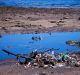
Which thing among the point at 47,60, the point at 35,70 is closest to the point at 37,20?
the point at 47,60

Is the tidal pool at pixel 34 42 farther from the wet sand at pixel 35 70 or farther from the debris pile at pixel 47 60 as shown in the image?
the wet sand at pixel 35 70

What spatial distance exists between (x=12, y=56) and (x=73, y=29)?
10436 millimetres

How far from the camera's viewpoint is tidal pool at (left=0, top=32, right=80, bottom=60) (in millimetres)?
22750

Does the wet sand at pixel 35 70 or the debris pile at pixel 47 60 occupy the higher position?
the debris pile at pixel 47 60

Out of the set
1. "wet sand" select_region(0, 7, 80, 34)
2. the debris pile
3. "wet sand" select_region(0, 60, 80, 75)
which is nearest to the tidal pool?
"wet sand" select_region(0, 7, 80, 34)

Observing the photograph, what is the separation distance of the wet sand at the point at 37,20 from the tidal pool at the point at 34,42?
64.1 inches

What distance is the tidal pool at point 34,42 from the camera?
2275cm

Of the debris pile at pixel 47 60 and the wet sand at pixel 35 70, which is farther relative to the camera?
the debris pile at pixel 47 60

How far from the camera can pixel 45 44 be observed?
79.6 feet

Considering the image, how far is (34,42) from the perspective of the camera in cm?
2472

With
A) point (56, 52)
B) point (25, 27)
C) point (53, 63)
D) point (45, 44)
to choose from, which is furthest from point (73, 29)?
point (53, 63)

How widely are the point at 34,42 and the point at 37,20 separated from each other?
33.1 ft

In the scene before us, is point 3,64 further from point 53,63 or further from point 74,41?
point 74,41

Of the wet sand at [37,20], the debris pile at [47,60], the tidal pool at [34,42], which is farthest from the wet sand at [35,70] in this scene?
the wet sand at [37,20]
